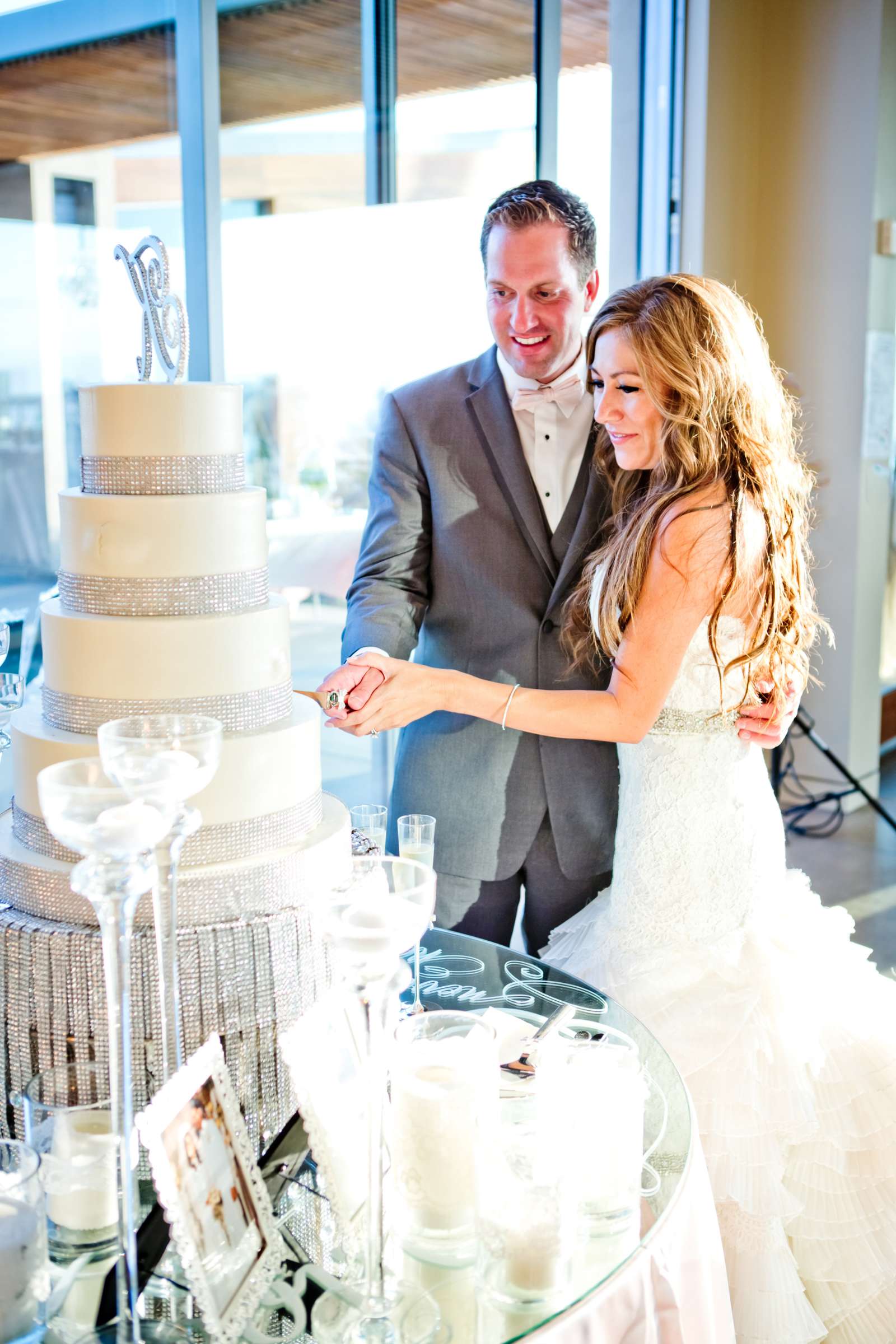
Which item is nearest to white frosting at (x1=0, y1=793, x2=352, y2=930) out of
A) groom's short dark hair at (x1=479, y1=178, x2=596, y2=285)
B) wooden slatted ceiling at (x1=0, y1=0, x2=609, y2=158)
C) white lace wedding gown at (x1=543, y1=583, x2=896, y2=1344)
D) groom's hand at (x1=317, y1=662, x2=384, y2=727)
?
groom's hand at (x1=317, y1=662, x2=384, y2=727)

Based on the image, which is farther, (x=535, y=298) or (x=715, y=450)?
(x=535, y=298)

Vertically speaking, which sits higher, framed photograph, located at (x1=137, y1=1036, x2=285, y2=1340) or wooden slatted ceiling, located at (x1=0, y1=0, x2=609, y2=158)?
wooden slatted ceiling, located at (x1=0, y1=0, x2=609, y2=158)

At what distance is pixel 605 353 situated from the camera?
1.93m

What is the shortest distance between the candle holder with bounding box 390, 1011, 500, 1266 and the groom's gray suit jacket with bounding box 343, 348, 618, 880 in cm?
108

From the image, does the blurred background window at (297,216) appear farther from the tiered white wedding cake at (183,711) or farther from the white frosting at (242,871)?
the white frosting at (242,871)

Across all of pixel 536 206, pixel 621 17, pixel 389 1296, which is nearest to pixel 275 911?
pixel 389 1296

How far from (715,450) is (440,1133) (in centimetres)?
113

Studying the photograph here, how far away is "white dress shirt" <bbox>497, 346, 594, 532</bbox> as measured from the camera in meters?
2.30

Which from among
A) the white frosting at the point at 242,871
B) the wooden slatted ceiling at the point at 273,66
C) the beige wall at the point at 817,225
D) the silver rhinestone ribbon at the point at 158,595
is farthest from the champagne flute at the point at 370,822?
the beige wall at the point at 817,225

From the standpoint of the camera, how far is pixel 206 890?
4.35ft

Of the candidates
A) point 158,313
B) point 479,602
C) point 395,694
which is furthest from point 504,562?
point 158,313

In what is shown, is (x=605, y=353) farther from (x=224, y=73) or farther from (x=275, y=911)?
(x=224, y=73)

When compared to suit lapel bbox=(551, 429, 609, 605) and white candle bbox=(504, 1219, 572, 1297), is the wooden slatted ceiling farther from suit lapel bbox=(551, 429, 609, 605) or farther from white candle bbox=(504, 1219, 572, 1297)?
white candle bbox=(504, 1219, 572, 1297)

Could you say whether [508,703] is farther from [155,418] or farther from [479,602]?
[155,418]
